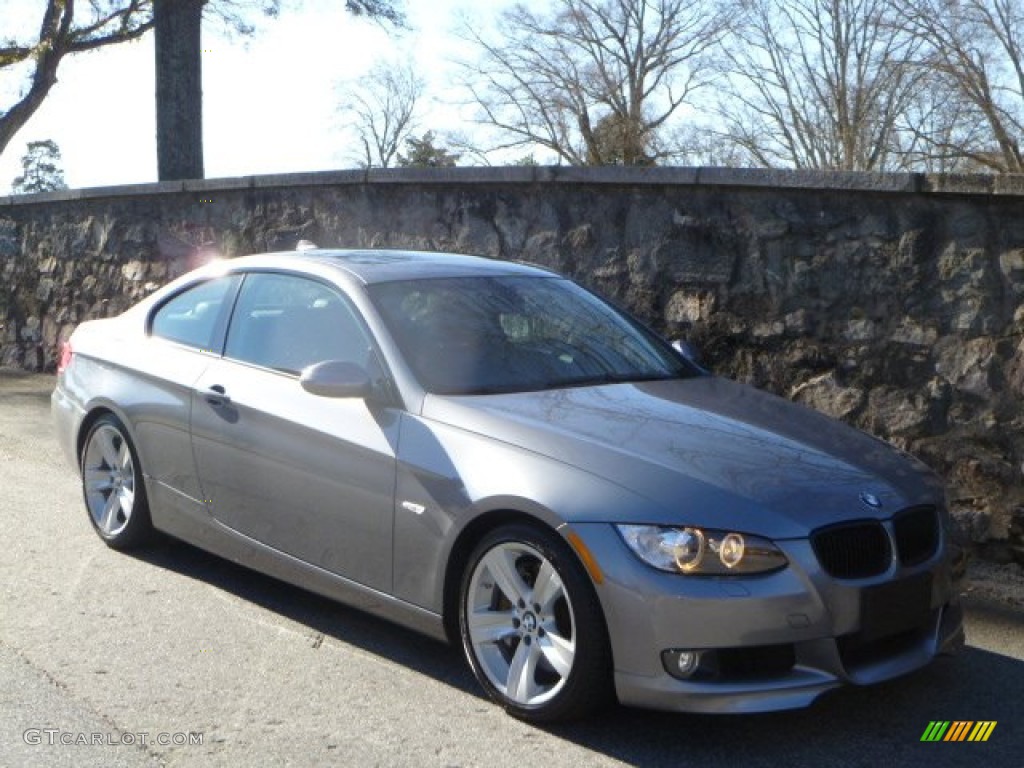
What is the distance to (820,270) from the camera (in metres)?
7.22

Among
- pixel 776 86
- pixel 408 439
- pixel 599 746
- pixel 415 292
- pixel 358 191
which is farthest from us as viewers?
pixel 776 86

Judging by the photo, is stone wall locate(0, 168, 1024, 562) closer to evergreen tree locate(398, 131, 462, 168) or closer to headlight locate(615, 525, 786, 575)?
headlight locate(615, 525, 786, 575)

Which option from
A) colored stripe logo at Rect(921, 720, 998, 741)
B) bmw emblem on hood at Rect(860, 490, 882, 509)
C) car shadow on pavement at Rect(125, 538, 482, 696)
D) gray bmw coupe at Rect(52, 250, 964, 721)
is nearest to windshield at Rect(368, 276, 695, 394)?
gray bmw coupe at Rect(52, 250, 964, 721)

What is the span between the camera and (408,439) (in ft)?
15.5

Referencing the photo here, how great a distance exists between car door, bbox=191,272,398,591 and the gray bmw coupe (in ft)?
0.04

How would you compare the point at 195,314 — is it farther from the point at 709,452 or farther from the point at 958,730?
the point at 958,730

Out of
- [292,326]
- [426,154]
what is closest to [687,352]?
[292,326]

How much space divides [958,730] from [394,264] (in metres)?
2.80

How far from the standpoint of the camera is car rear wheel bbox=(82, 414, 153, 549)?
6.21 metres

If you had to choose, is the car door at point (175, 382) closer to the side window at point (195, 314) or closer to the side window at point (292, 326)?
the side window at point (195, 314)

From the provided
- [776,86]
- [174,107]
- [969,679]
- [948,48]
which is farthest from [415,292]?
[776,86]

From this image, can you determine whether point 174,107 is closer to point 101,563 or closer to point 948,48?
point 101,563

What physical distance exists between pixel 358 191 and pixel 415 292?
194 inches

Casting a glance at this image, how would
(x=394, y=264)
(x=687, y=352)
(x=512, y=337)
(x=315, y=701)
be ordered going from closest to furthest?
(x=315, y=701) → (x=512, y=337) → (x=394, y=264) → (x=687, y=352)
